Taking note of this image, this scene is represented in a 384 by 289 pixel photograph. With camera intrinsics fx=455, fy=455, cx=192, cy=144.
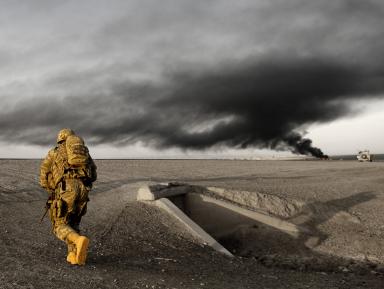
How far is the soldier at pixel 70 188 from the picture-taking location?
7.07 metres

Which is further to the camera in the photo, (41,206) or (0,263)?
(41,206)

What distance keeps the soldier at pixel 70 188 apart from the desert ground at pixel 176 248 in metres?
0.49

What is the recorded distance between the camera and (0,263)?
23.6 feet

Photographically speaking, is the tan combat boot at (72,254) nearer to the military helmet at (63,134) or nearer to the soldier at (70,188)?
the soldier at (70,188)

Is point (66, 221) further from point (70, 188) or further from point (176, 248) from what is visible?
point (176, 248)

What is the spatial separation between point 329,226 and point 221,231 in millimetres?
3551

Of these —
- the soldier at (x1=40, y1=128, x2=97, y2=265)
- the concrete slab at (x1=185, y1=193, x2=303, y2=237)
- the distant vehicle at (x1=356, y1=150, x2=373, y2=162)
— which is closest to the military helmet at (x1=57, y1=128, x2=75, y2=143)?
the soldier at (x1=40, y1=128, x2=97, y2=265)

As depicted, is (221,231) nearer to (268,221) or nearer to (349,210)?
(268,221)

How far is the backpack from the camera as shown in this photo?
279 inches

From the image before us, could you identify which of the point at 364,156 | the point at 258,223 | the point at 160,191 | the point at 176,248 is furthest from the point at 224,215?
the point at 364,156

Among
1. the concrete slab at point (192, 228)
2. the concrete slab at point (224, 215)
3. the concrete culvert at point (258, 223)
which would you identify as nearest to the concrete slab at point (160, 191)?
the concrete culvert at point (258, 223)

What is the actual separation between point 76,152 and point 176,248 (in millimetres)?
3621

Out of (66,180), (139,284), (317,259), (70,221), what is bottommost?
(317,259)

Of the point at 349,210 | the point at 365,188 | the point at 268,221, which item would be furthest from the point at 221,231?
the point at 365,188
